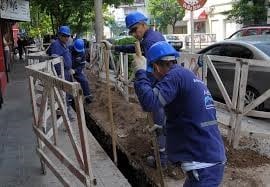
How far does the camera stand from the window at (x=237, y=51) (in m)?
9.04

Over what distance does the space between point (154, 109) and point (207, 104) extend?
361mm

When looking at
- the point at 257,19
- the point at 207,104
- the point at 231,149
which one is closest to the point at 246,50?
the point at 231,149

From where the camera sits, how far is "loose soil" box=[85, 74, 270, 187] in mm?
5353

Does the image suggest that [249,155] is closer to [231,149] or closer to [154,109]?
[231,149]

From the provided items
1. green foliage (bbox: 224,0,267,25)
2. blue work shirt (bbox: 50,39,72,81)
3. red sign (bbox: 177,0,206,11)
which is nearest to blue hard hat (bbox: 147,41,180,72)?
blue work shirt (bbox: 50,39,72,81)

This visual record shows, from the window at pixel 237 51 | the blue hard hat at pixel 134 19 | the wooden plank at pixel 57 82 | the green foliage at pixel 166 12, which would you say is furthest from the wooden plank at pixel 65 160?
the green foliage at pixel 166 12

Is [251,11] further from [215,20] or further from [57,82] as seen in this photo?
[215,20]

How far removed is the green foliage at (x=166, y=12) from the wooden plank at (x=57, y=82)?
61239 millimetres

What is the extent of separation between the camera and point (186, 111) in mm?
3195

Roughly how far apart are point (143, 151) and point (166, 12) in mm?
60969

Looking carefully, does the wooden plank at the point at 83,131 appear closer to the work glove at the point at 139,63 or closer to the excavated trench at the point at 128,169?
the work glove at the point at 139,63

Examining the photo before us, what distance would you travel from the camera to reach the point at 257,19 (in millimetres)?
25016

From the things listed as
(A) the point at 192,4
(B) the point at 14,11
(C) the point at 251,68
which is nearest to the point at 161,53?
(C) the point at 251,68

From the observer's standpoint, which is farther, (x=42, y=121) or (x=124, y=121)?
(x=124, y=121)
